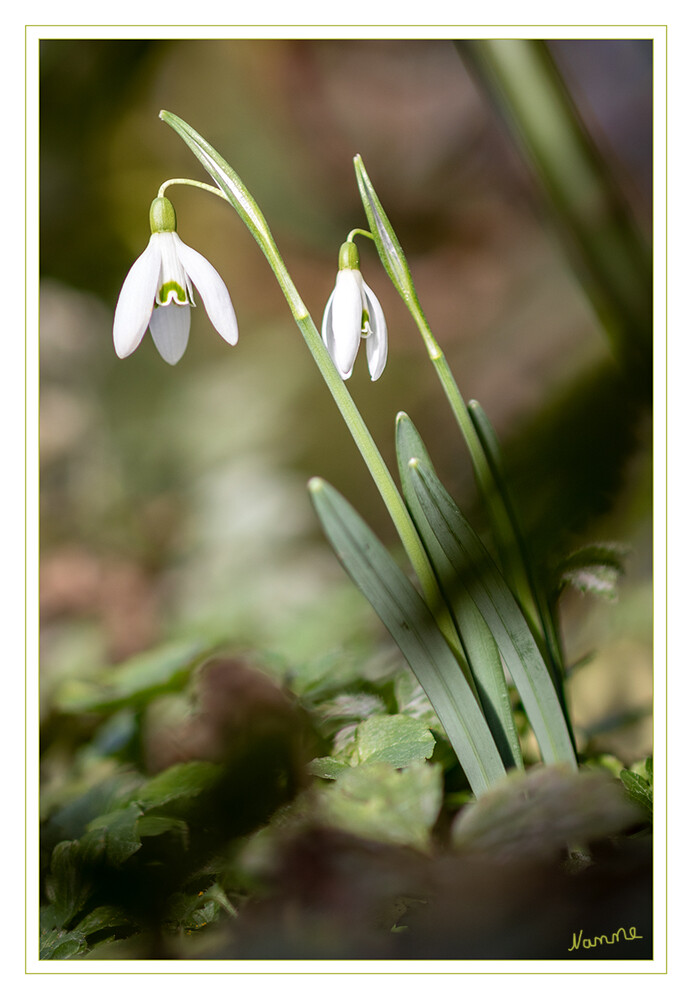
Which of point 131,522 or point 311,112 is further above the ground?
point 311,112

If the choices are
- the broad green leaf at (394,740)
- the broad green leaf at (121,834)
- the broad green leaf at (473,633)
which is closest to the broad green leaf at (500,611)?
the broad green leaf at (473,633)

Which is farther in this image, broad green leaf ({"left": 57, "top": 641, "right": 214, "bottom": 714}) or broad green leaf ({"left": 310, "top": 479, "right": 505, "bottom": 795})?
broad green leaf ({"left": 57, "top": 641, "right": 214, "bottom": 714})

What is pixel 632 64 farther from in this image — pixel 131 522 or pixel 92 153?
pixel 131 522

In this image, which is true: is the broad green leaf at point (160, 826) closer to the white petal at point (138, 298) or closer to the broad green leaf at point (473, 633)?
the broad green leaf at point (473, 633)
